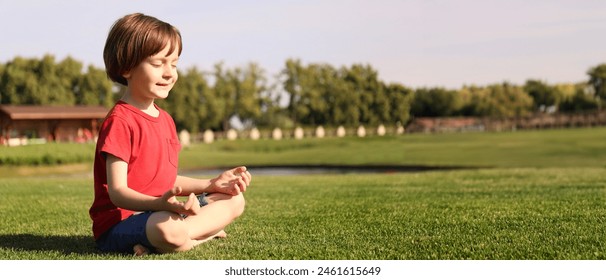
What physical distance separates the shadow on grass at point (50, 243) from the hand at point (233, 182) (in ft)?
3.08

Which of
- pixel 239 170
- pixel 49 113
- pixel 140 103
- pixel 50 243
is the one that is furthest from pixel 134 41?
pixel 49 113

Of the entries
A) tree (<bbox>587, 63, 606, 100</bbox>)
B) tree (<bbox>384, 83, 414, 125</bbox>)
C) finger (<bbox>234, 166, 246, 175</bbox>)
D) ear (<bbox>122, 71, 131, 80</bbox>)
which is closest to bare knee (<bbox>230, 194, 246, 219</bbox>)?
finger (<bbox>234, 166, 246, 175</bbox>)

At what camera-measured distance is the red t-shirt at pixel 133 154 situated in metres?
4.41

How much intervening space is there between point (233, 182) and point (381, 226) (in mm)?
1595

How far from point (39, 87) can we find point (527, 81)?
53.9m

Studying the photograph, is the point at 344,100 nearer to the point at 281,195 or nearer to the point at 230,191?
the point at 281,195

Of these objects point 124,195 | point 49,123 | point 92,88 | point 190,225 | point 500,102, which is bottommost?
point 190,225

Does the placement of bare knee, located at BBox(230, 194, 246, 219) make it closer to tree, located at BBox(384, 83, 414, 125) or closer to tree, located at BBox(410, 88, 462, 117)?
tree, located at BBox(384, 83, 414, 125)

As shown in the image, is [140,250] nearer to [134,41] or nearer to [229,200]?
[229,200]

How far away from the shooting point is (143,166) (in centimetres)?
455

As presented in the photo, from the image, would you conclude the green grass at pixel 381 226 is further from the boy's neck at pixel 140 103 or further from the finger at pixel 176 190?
the boy's neck at pixel 140 103

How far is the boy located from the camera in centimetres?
436

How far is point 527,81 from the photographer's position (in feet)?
257
